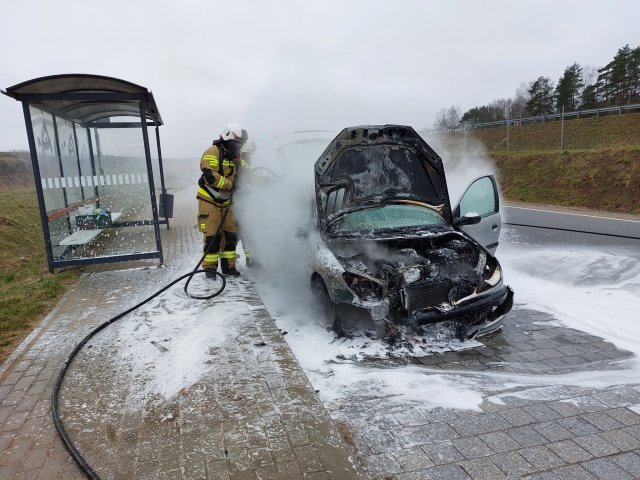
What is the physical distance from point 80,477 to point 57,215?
19.7 ft

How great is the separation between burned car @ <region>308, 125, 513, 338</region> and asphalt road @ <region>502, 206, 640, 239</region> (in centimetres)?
579

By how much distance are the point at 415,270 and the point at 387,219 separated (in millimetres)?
1012

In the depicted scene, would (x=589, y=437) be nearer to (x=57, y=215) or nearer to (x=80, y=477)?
(x=80, y=477)

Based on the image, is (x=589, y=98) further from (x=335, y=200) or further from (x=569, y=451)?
(x=569, y=451)

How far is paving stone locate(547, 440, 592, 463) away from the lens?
2627 mm

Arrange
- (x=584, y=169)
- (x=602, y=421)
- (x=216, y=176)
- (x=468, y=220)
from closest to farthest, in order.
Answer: (x=602, y=421), (x=468, y=220), (x=216, y=176), (x=584, y=169)

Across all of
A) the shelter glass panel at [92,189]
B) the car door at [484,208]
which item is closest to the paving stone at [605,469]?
the car door at [484,208]

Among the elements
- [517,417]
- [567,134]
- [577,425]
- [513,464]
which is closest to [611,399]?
[577,425]

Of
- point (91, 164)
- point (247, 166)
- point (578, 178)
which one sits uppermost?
point (91, 164)

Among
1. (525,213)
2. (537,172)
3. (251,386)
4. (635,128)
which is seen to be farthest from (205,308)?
(635,128)

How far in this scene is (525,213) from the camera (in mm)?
14211

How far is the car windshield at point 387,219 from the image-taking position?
4941 millimetres

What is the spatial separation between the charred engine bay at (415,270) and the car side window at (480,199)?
132 centimetres

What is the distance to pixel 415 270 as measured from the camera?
13.7 ft
